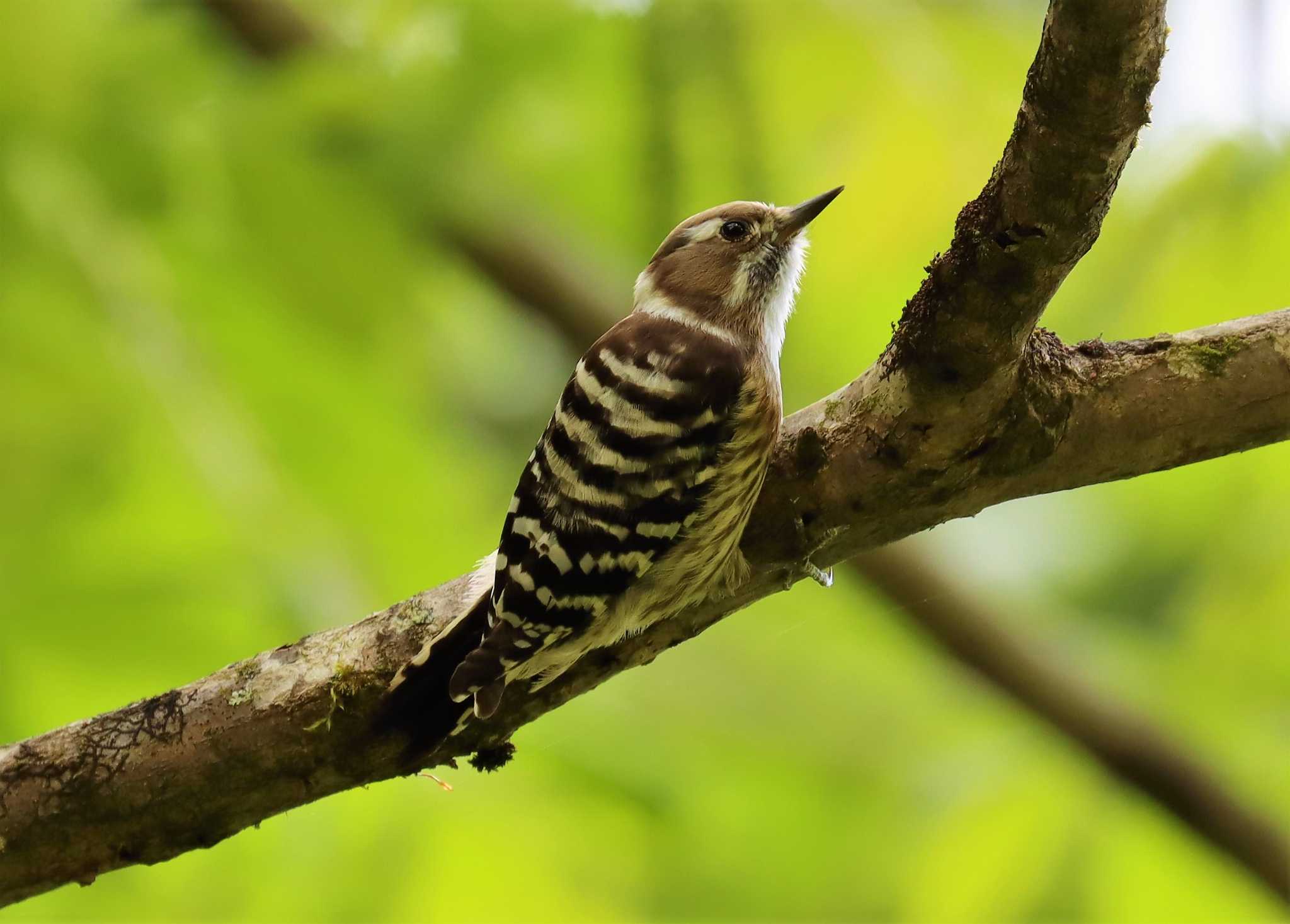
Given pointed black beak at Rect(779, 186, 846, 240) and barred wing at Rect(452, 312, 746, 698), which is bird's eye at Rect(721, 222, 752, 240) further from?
Result: barred wing at Rect(452, 312, 746, 698)

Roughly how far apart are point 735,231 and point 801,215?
198mm

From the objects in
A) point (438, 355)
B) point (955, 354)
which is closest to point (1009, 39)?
point (955, 354)

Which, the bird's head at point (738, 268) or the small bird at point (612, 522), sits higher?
the bird's head at point (738, 268)

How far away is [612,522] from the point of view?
8.35ft

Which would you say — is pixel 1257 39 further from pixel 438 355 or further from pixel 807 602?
pixel 438 355

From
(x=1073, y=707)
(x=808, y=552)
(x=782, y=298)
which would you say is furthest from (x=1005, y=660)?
(x=808, y=552)

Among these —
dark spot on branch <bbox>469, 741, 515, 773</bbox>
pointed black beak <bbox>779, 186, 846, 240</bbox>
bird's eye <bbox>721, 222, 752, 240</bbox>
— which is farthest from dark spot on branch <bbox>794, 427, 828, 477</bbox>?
bird's eye <bbox>721, 222, 752, 240</bbox>

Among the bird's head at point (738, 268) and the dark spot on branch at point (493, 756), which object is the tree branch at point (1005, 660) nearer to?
the bird's head at point (738, 268)

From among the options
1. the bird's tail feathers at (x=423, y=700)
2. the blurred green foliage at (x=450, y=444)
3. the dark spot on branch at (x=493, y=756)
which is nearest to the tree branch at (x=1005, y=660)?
the blurred green foliage at (x=450, y=444)

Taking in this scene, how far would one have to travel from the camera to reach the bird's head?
3324mm

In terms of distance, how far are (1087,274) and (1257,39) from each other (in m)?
0.85

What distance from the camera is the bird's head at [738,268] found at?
332 centimetres

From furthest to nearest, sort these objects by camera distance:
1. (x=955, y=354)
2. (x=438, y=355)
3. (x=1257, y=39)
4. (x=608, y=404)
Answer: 1. (x=438, y=355)
2. (x=1257, y=39)
3. (x=608, y=404)
4. (x=955, y=354)

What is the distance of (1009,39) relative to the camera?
3.59m
